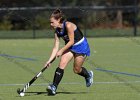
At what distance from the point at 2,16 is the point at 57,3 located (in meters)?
2.94

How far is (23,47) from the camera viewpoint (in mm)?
25406

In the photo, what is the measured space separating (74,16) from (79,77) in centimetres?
1669

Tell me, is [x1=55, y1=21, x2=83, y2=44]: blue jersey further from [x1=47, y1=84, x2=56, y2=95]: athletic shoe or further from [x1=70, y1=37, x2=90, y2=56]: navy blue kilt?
[x1=47, y1=84, x2=56, y2=95]: athletic shoe

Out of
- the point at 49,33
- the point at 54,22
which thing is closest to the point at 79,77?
the point at 54,22

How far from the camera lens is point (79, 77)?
15.2 metres

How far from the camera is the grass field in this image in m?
11.7

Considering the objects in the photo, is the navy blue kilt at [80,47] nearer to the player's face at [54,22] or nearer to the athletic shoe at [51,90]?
the player's face at [54,22]

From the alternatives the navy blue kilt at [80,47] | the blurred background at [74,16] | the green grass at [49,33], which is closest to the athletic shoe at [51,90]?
the navy blue kilt at [80,47]

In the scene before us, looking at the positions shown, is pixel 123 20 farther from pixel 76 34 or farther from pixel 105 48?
pixel 76 34

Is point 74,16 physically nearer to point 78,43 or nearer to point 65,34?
point 78,43

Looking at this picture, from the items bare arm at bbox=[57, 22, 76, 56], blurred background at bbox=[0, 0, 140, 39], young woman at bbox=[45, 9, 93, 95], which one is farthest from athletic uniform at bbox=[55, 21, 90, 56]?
blurred background at bbox=[0, 0, 140, 39]

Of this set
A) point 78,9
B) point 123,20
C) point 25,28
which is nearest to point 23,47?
point 78,9

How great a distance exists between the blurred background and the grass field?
14.4 ft

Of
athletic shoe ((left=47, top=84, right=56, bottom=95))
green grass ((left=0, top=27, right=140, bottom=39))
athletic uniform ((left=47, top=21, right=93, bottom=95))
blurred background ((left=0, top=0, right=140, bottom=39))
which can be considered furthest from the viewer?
green grass ((left=0, top=27, right=140, bottom=39))
